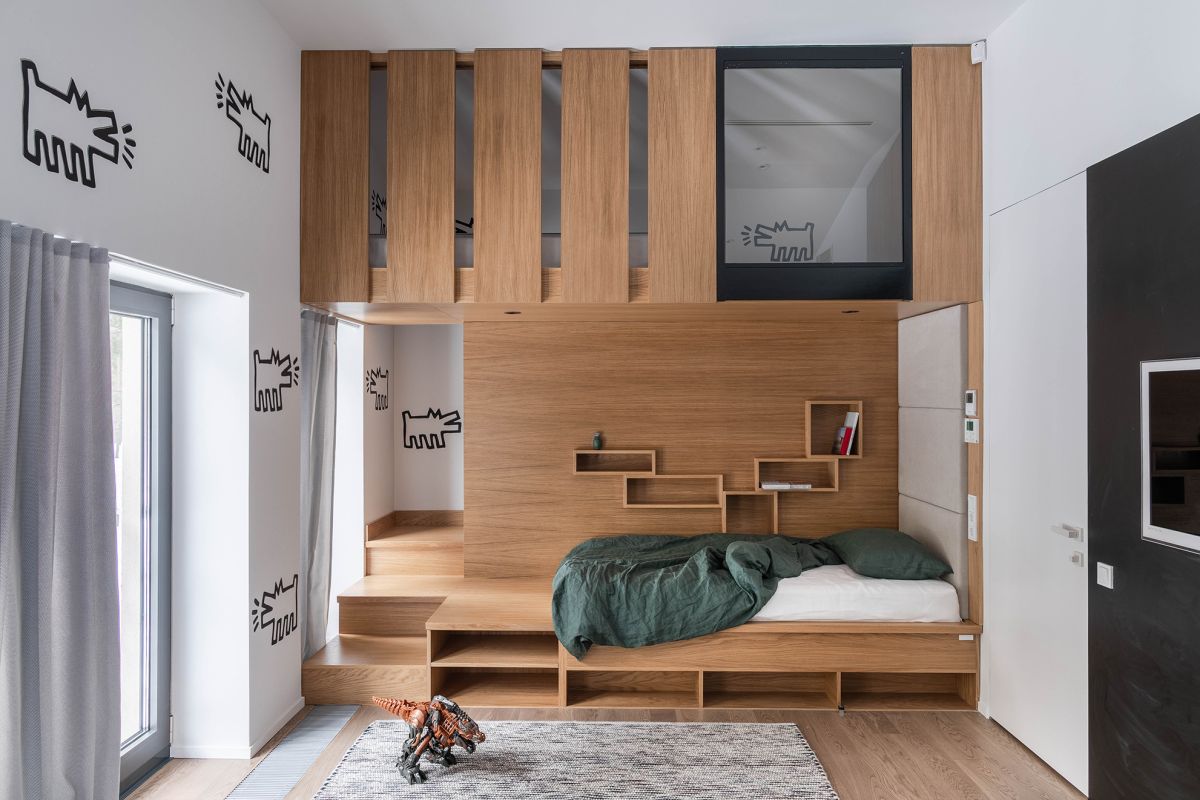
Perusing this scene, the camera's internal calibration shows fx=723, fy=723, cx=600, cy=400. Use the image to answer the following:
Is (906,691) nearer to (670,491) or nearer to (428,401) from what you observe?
(670,491)

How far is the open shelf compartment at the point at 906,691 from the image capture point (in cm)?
343

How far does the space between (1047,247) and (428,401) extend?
3688mm

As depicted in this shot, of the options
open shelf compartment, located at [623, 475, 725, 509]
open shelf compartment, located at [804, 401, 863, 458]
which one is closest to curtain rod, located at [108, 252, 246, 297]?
open shelf compartment, located at [623, 475, 725, 509]

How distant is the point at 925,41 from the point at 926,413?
5.90 feet

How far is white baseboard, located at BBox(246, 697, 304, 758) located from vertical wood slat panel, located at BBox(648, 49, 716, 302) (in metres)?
2.66

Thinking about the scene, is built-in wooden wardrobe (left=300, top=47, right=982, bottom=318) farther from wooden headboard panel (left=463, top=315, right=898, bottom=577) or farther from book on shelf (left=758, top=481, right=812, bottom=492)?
book on shelf (left=758, top=481, right=812, bottom=492)

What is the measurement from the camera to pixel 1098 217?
2.52m

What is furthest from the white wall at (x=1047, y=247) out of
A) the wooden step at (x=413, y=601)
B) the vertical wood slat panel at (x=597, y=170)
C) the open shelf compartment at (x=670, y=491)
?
the wooden step at (x=413, y=601)

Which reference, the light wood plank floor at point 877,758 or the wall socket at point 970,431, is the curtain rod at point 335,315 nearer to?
the light wood plank floor at point 877,758

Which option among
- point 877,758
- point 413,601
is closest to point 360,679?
point 413,601

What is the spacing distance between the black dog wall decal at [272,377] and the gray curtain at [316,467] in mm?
182

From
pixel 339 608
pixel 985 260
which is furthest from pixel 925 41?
pixel 339 608

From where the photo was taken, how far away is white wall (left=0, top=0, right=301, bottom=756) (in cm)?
195

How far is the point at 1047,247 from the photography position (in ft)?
9.36
